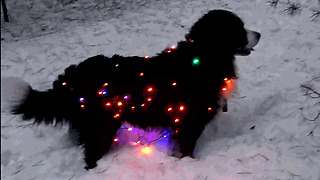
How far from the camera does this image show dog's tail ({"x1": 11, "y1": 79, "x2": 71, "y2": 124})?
286 centimetres

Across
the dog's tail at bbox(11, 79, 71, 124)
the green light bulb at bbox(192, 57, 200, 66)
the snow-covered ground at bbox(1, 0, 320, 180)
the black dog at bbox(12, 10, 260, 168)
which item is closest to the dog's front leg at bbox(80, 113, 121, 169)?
the black dog at bbox(12, 10, 260, 168)

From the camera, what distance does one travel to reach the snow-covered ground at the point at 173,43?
327 cm

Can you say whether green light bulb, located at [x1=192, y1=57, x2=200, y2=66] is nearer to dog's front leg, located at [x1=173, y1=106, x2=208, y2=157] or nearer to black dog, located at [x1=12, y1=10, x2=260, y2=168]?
black dog, located at [x1=12, y1=10, x2=260, y2=168]

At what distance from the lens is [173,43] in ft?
20.2

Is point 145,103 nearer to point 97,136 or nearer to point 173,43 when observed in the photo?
point 97,136

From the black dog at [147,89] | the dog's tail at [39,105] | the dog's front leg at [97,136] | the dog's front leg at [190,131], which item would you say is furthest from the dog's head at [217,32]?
the dog's tail at [39,105]

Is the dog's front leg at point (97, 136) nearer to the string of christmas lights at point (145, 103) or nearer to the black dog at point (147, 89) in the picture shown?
the black dog at point (147, 89)

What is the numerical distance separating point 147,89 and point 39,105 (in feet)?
4.10

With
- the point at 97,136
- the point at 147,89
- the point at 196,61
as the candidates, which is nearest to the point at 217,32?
the point at 196,61

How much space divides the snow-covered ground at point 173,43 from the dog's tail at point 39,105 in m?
0.17

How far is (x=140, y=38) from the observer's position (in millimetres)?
6469

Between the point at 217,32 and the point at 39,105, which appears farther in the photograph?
the point at 217,32

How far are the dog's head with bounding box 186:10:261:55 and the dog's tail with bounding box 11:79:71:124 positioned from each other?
1.73m

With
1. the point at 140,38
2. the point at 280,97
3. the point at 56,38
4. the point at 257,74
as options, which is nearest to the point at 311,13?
the point at 257,74
